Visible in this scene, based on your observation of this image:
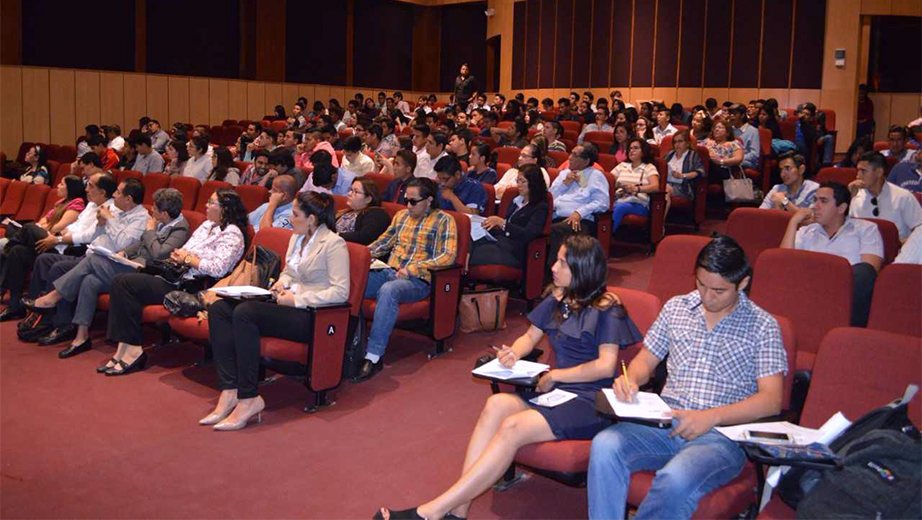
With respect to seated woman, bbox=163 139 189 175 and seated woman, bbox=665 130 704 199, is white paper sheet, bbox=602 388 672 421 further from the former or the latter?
seated woman, bbox=163 139 189 175

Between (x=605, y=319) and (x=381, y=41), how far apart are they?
18.0 metres

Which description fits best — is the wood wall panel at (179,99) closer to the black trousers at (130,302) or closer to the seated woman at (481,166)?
the seated woman at (481,166)

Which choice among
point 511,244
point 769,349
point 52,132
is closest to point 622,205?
point 511,244

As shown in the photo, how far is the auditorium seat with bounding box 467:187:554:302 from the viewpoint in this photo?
5840mm

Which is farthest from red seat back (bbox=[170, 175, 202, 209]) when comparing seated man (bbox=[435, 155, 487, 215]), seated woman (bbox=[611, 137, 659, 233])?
seated woman (bbox=[611, 137, 659, 233])

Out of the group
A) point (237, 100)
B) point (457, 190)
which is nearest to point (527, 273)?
point (457, 190)

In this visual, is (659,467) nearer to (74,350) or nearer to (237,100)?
(74,350)

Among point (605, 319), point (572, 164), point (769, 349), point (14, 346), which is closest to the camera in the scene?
point (769, 349)

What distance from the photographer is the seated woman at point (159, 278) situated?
16.6 feet

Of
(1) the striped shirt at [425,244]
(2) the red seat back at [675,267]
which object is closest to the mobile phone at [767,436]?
(2) the red seat back at [675,267]

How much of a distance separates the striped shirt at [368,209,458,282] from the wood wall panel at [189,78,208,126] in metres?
11.8

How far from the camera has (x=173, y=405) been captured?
455 cm

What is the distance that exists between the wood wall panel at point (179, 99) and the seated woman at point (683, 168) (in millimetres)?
10624

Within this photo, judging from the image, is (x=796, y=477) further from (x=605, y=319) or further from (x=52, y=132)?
(x=52, y=132)
